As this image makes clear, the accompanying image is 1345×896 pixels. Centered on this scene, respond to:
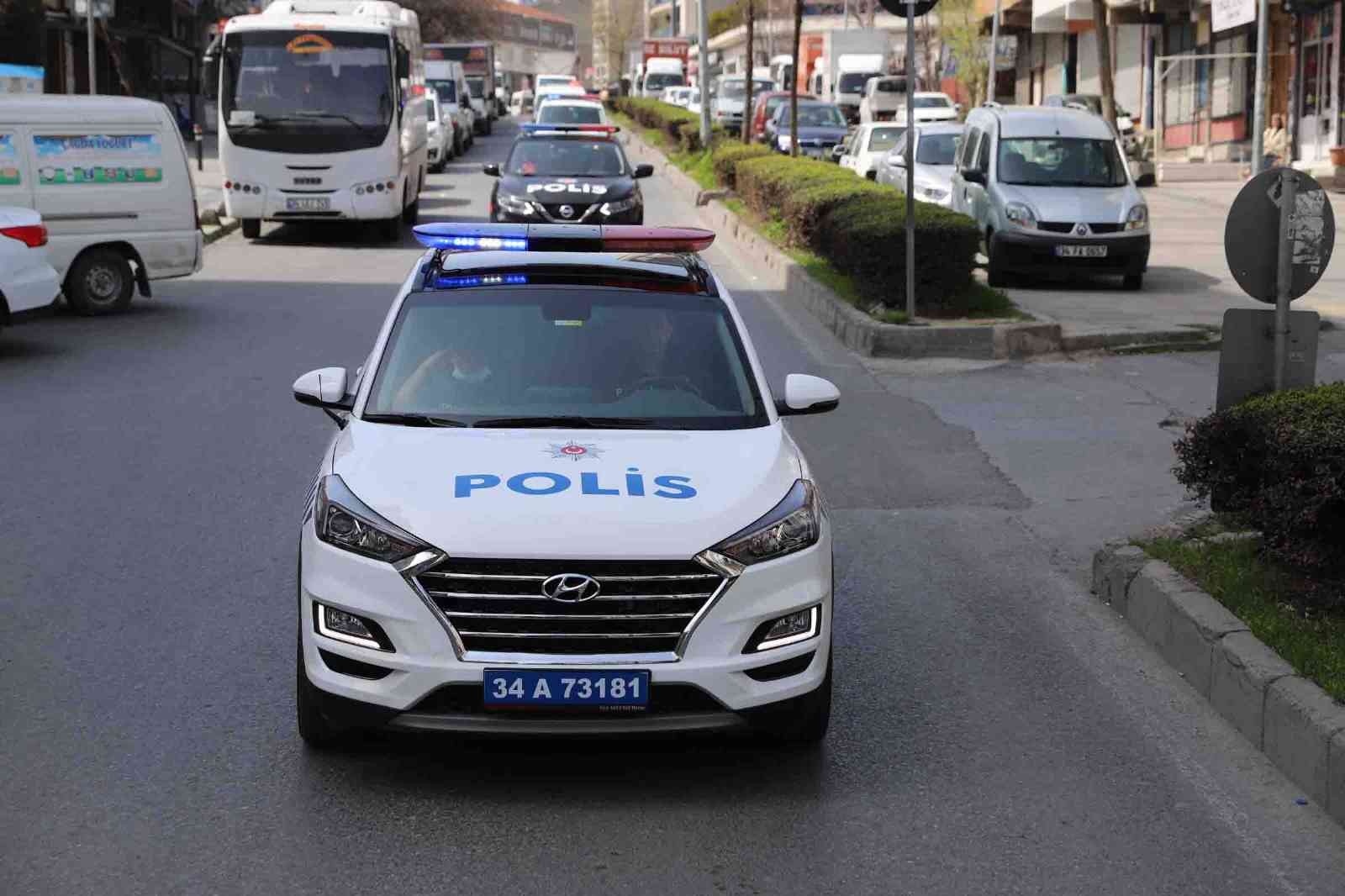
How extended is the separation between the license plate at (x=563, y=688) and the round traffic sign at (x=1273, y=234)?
3.88 m

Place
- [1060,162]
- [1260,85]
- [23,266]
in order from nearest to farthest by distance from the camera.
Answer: [23,266], [1060,162], [1260,85]

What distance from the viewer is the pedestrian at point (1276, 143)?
123 feet

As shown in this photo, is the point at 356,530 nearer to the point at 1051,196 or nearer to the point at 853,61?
the point at 1051,196

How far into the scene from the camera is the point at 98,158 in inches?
661

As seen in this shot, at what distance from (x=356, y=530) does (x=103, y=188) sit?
12529 millimetres

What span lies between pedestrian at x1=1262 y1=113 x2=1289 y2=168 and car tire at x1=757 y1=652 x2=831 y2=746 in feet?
113

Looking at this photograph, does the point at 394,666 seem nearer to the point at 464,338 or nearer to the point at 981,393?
the point at 464,338

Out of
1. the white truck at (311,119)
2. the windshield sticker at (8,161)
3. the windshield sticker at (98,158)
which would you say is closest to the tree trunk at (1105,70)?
the white truck at (311,119)

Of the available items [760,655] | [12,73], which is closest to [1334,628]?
[760,655]

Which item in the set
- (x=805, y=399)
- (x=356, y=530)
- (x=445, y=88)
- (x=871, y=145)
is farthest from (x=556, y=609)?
(x=445, y=88)

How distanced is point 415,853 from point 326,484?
4.06 ft

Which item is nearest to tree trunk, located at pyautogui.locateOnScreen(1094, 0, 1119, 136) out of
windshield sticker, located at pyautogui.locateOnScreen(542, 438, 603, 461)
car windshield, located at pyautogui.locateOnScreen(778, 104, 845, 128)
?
car windshield, located at pyautogui.locateOnScreen(778, 104, 845, 128)

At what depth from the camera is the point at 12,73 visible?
20.2 m

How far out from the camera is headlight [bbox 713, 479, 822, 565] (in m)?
5.19
